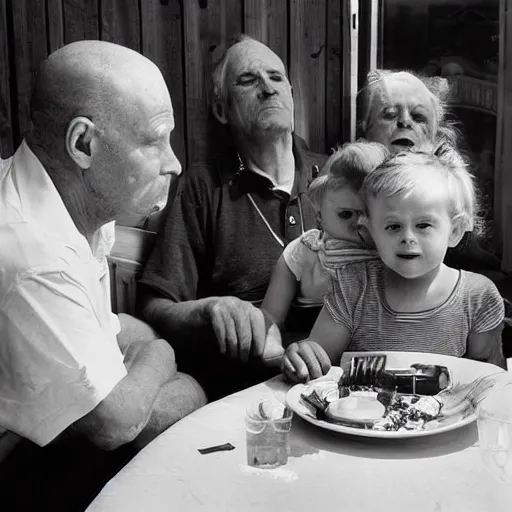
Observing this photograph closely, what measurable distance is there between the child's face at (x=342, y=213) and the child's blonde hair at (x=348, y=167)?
1 centimetres

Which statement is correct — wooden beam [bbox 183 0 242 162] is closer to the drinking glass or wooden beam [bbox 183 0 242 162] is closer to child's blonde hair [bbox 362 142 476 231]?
child's blonde hair [bbox 362 142 476 231]

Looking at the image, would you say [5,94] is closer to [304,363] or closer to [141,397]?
[141,397]

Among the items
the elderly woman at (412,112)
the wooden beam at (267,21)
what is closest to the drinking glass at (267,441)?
the elderly woman at (412,112)

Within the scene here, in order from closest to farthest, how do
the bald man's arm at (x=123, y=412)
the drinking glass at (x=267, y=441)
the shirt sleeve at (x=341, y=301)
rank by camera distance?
the drinking glass at (x=267, y=441), the bald man's arm at (x=123, y=412), the shirt sleeve at (x=341, y=301)

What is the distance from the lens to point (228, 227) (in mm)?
1861

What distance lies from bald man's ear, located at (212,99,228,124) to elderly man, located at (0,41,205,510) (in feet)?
1.08

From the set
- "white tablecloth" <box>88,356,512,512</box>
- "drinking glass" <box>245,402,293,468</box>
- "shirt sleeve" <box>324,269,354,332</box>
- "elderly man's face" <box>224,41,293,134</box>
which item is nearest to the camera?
"white tablecloth" <box>88,356,512,512</box>

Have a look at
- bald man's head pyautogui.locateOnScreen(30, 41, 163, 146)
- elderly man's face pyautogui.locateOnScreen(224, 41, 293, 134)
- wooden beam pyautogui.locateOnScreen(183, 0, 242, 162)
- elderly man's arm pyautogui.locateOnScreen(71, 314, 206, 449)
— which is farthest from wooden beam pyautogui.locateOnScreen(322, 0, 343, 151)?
elderly man's arm pyautogui.locateOnScreen(71, 314, 206, 449)

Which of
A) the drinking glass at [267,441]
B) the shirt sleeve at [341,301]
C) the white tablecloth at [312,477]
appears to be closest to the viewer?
the white tablecloth at [312,477]

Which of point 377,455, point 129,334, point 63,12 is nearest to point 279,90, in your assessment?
point 63,12

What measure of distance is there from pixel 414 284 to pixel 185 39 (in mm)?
822

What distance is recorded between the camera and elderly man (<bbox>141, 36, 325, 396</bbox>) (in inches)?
72.0

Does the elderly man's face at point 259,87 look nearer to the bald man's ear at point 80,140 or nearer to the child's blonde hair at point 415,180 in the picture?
the child's blonde hair at point 415,180

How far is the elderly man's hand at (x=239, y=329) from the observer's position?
1.76 meters
